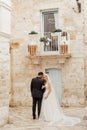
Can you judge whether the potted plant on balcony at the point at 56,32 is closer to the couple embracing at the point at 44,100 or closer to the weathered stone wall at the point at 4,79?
the couple embracing at the point at 44,100

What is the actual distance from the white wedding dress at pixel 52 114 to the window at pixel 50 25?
20.7 ft

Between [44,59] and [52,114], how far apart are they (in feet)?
22.4

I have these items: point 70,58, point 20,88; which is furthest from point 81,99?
point 20,88

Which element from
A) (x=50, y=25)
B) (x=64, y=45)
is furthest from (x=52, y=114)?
(x=50, y=25)

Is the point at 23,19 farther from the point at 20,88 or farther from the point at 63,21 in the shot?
the point at 20,88

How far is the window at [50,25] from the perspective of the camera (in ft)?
58.0

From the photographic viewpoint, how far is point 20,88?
1841cm

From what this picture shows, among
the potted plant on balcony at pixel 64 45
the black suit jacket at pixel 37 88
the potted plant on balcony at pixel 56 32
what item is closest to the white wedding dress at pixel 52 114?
the black suit jacket at pixel 37 88

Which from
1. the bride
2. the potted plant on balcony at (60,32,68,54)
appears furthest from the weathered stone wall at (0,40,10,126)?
the potted plant on balcony at (60,32,68,54)

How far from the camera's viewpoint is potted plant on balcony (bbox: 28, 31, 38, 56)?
17516 mm

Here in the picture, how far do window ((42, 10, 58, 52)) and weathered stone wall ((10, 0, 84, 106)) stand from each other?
374mm

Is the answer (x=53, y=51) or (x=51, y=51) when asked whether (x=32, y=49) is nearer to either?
(x=51, y=51)

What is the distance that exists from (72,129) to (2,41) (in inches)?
137

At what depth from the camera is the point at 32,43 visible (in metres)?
17.6
